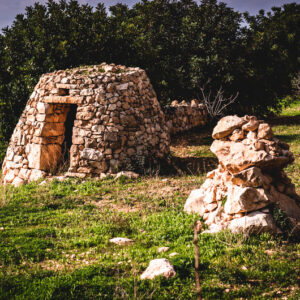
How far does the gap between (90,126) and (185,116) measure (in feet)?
24.1

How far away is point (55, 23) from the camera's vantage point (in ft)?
38.1

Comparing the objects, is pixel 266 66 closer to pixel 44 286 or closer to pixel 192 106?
pixel 192 106

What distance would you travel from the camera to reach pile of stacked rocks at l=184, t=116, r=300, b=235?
4.37 meters

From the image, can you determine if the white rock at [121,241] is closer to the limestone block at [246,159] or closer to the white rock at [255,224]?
the white rock at [255,224]

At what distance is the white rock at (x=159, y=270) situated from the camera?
3.25 meters

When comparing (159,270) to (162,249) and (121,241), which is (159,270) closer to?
(162,249)

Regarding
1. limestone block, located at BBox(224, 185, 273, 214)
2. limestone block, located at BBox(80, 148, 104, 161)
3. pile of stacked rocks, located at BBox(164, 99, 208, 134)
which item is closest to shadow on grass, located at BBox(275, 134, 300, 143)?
pile of stacked rocks, located at BBox(164, 99, 208, 134)

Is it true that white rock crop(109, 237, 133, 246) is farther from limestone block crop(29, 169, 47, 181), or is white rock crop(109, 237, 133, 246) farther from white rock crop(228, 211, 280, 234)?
limestone block crop(29, 169, 47, 181)

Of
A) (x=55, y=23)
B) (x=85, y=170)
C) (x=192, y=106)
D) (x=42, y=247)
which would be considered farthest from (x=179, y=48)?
(x=42, y=247)

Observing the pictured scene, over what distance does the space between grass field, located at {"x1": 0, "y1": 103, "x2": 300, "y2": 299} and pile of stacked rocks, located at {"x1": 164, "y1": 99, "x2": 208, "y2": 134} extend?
7.33 m

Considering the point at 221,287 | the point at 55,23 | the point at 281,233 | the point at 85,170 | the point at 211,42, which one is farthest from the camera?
the point at 211,42

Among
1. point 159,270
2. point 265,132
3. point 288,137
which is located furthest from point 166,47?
point 159,270

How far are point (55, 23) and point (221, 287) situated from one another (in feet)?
37.0

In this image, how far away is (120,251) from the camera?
4.07m
